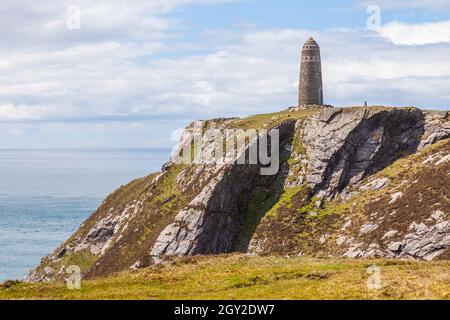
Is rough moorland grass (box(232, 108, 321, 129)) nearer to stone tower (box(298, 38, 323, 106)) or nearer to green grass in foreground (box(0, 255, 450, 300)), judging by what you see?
stone tower (box(298, 38, 323, 106))

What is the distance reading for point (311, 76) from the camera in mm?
118312

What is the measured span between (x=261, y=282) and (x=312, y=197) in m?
60.7

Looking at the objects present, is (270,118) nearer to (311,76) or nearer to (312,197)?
(311,76)

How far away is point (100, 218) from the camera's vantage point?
125312mm

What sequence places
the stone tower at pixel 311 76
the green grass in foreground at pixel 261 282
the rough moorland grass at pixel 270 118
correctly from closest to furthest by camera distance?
the green grass in foreground at pixel 261 282 < the rough moorland grass at pixel 270 118 < the stone tower at pixel 311 76

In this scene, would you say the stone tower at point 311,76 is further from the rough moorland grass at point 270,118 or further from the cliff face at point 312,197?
the cliff face at point 312,197

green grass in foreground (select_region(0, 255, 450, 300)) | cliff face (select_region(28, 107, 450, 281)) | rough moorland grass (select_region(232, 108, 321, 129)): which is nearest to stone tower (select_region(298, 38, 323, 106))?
rough moorland grass (select_region(232, 108, 321, 129))

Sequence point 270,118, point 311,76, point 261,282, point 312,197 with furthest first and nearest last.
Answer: point 311,76 < point 270,118 < point 312,197 < point 261,282

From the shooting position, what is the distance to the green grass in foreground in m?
30.6

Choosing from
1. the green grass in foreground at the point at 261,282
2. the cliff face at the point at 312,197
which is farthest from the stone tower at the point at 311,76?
the green grass in foreground at the point at 261,282

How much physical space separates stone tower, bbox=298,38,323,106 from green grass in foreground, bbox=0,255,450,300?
245ft

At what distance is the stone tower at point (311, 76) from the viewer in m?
118

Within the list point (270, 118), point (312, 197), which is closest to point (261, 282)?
point (312, 197)

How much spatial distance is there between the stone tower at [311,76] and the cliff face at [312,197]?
7.41 metres
